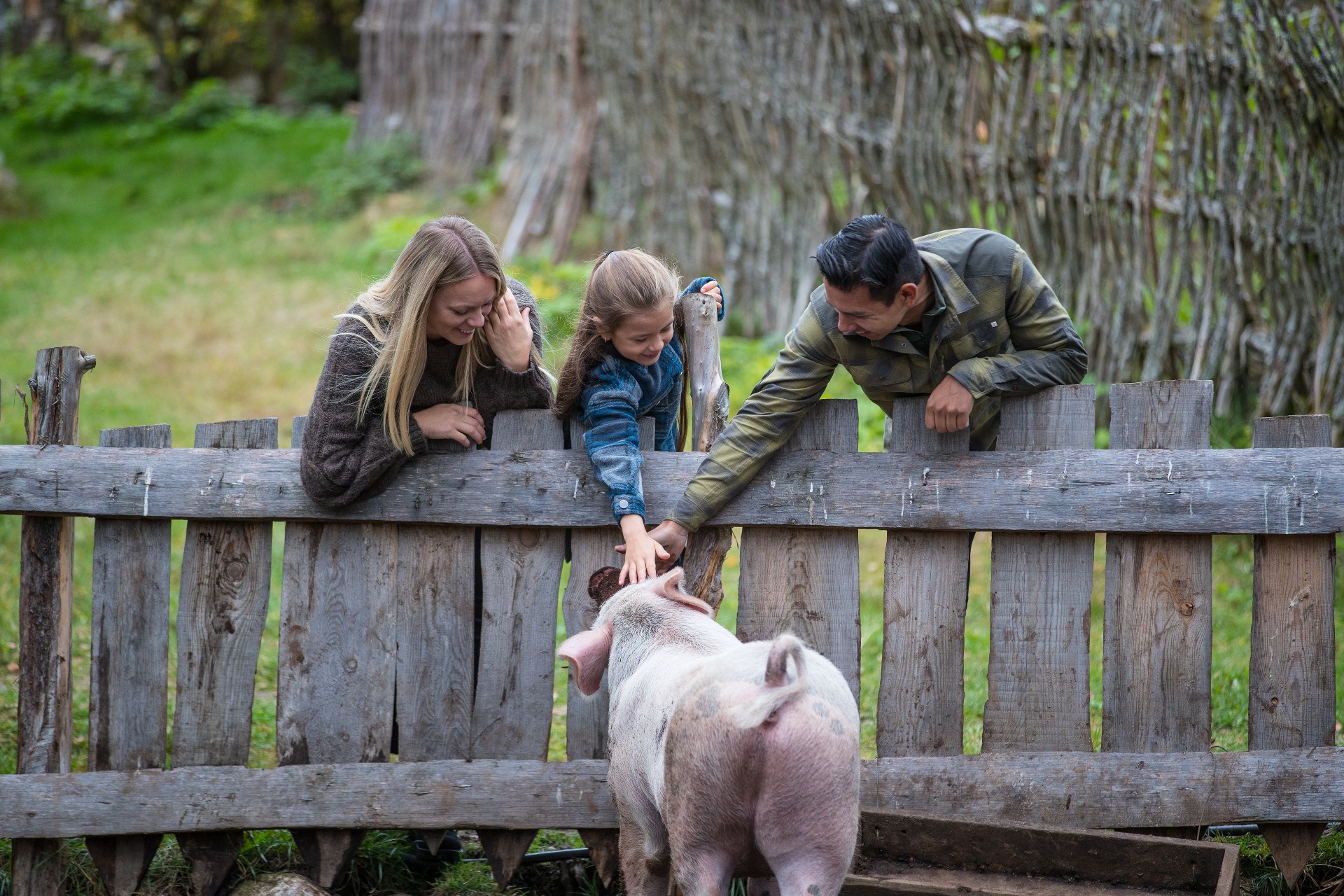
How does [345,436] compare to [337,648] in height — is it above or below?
above

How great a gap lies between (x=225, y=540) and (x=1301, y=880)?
358cm

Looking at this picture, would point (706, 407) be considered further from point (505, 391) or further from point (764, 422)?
point (505, 391)

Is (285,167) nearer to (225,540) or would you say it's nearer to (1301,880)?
(225,540)

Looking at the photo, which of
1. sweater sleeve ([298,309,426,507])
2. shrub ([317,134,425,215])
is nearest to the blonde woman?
sweater sleeve ([298,309,426,507])

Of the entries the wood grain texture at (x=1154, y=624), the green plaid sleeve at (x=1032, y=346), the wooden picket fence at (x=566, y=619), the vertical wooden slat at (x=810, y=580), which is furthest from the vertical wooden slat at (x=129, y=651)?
the wood grain texture at (x=1154, y=624)

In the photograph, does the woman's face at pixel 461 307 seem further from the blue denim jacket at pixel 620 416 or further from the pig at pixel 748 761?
the pig at pixel 748 761

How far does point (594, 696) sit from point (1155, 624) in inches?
68.6

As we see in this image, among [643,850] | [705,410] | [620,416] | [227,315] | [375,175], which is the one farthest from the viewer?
[375,175]

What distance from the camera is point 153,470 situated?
3.59m

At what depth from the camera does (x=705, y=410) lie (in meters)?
3.70

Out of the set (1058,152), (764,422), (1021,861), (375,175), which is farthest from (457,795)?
(375,175)

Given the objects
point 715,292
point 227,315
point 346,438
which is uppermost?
point 227,315

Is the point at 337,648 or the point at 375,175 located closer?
the point at 337,648

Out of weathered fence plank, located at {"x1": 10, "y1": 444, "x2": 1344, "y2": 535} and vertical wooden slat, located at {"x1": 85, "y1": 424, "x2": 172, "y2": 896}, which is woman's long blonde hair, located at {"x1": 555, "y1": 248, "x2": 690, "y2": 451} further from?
vertical wooden slat, located at {"x1": 85, "y1": 424, "x2": 172, "y2": 896}
